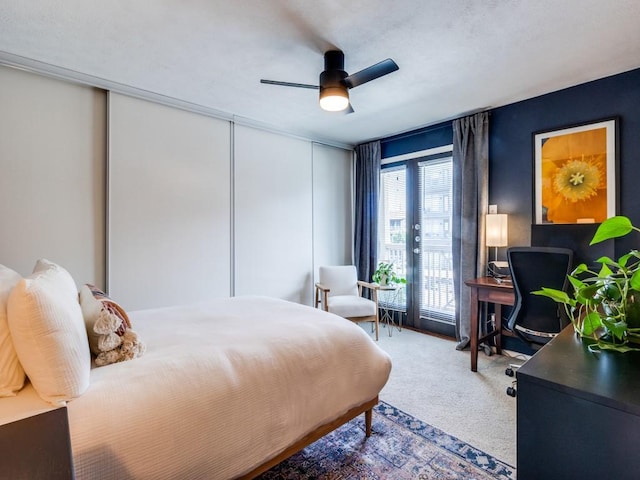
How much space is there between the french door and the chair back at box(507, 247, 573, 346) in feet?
4.46

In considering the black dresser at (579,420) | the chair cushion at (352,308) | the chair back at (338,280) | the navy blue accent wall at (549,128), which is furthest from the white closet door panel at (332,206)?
the black dresser at (579,420)

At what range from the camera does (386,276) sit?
13.7 feet

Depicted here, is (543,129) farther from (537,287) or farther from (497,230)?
(537,287)

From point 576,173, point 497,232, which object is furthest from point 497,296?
point 576,173

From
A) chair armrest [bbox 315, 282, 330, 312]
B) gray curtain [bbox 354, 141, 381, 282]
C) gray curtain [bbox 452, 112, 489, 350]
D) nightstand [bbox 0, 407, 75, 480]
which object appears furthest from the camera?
gray curtain [bbox 354, 141, 381, 282]

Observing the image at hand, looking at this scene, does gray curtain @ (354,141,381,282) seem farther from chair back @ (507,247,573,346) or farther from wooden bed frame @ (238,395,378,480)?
wooden bed frame @ (238,395,378,480)

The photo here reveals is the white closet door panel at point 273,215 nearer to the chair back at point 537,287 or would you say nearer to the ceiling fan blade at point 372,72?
the ceiling fan blade at point 372,72

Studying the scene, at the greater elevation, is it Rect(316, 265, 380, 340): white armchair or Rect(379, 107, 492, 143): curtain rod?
Rect(379, 107, 492, 143): curtain rod

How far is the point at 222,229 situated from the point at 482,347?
3.06 metres

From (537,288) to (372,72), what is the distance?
77.6 inches

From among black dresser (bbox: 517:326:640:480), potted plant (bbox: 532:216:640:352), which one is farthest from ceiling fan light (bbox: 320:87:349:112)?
black dresser (bbox: 517:326:640:480)

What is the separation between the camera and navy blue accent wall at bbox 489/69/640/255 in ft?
8.61

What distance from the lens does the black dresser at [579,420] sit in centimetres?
73

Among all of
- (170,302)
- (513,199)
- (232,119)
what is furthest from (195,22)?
(513,199)
